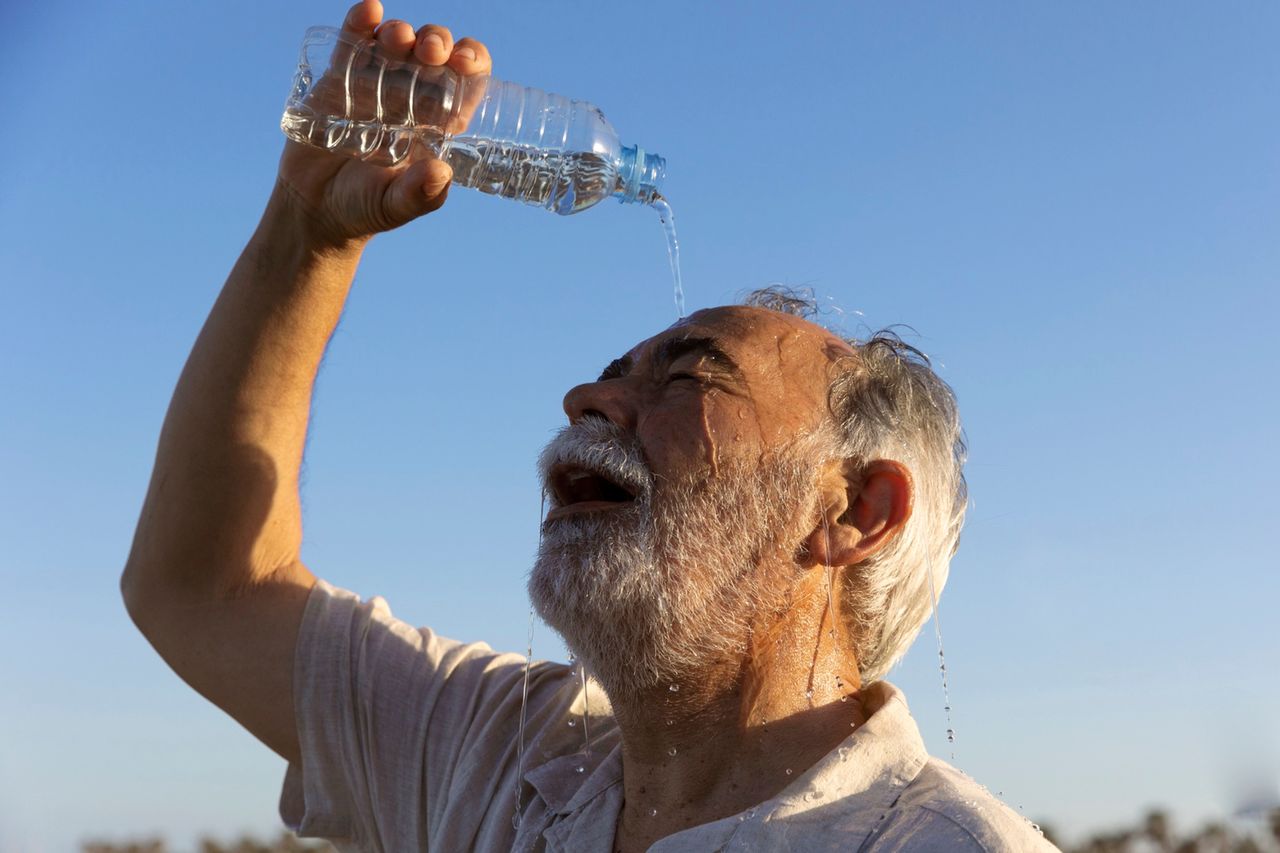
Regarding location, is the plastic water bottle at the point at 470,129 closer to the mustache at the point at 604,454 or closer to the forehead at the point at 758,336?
the forehead at the point at 758,336

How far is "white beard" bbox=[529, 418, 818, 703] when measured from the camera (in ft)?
10.2

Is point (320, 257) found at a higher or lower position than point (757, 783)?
higher

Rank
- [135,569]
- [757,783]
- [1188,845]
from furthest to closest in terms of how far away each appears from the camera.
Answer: [1188,845]
[135,569]
[757,783]

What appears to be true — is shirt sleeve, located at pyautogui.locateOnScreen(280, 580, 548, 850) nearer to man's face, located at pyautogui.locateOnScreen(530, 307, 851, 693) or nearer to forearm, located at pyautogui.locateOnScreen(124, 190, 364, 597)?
forearm, located at pyautogui.locateOnScreen(124, 190, 364, 597)

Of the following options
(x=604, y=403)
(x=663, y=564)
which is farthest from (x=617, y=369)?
(x=663, y=564)

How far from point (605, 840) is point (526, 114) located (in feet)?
7.20

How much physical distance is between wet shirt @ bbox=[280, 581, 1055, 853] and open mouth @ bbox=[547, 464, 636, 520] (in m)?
0.58

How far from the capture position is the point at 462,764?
132 inches

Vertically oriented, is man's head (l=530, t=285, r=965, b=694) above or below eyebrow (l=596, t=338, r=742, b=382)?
below

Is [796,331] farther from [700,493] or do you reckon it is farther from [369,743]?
[369,743]

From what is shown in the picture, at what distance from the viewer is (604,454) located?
3211mm

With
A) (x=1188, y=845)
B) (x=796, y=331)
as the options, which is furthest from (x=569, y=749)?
(x=1188, y=845)

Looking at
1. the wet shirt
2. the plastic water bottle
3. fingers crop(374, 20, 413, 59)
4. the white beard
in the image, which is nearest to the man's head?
the white beard

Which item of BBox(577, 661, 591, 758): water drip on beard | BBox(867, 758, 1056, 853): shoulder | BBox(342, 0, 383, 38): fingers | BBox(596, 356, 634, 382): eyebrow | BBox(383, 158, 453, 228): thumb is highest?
BBox(342, 0, 383, 38): fingers
